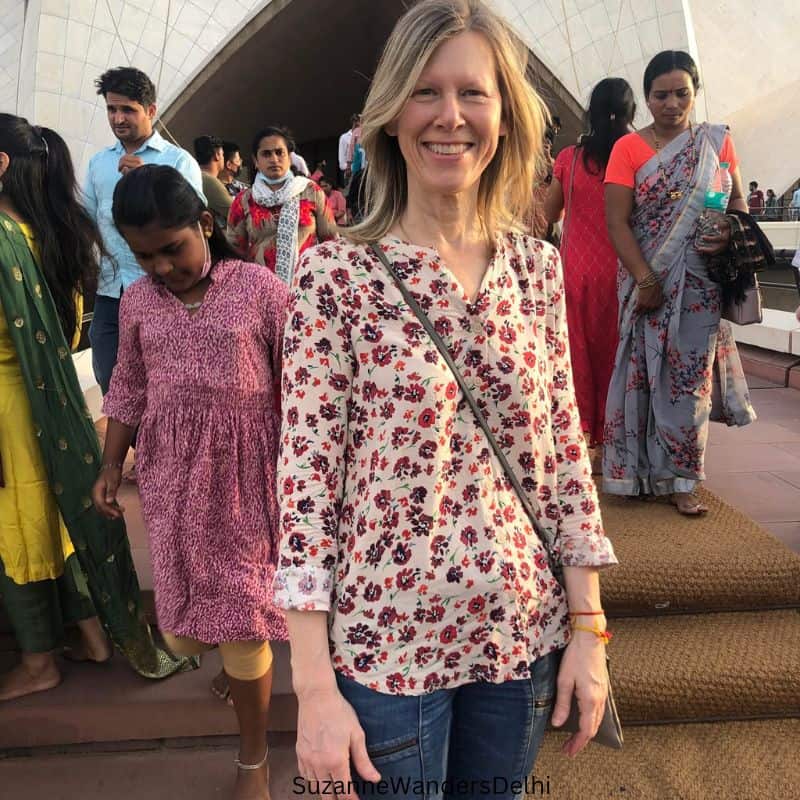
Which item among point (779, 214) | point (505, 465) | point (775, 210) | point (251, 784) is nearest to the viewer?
point (505, 465)

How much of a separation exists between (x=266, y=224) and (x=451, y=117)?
9.53ft

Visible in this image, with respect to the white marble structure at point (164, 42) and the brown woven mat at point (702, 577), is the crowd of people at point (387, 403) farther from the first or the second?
the white marble structure at point (164, 42)

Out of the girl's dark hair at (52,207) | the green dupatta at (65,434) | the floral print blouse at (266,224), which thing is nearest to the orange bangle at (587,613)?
the green dupatta at (65,434)

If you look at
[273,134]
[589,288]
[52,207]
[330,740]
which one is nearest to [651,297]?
[589,288]

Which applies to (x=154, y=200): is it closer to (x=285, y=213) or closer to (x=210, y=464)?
(x=210, y=464)

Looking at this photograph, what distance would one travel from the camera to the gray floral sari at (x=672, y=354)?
274cm

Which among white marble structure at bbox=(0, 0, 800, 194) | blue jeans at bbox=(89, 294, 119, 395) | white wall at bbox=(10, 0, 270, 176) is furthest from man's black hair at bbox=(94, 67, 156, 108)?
white wall at bbox=(10, 0, 270, 176)

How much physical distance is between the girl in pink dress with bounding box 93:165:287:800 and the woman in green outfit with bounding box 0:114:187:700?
430 millimetres

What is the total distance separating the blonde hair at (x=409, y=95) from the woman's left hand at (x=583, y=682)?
2.02 ft

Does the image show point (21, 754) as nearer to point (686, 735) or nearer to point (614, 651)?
point (614, 651)

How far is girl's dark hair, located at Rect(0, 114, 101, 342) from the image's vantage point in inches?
82.0

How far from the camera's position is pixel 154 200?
1.64 m

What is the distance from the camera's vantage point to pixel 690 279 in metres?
2.77

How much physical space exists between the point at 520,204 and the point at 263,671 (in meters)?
1.32
